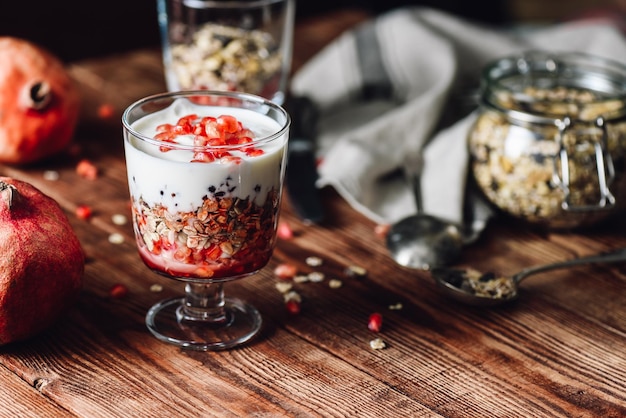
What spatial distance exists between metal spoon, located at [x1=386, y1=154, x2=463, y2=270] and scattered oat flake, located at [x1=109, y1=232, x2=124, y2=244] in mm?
428

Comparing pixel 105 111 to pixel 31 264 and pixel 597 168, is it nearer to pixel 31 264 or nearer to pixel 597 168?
pixel 31 264

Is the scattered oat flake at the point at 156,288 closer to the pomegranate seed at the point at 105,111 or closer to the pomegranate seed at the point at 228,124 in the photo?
the pomegranate seed at the point at 228,124

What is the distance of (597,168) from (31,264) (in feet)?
2.82

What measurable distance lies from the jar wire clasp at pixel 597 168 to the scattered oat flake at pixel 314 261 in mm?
390

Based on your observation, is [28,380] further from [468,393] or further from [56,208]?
[468,393]

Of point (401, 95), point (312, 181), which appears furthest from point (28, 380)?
point (401, 95)

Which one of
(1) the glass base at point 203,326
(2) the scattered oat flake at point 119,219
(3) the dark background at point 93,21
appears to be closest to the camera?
(1) the glass base at point 203,326

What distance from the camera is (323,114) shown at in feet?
5.87

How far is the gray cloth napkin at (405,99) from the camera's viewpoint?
1449 mm

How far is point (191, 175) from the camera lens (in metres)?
0.93

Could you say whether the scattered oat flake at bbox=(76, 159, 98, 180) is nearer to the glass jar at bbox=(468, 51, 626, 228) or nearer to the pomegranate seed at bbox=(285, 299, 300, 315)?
the pomegranate seed at bbox=(285, 299, 300, 315)

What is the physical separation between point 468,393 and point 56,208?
1.87ft

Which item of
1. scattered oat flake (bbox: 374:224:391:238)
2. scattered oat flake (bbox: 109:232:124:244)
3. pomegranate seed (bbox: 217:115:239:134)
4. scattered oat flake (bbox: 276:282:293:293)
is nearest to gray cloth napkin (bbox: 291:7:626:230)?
scattered oat flake (bbox: 374:224:391:238)

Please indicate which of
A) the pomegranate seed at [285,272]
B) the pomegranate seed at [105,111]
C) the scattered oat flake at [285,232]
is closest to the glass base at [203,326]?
the pomegranate seed at [285,272]
